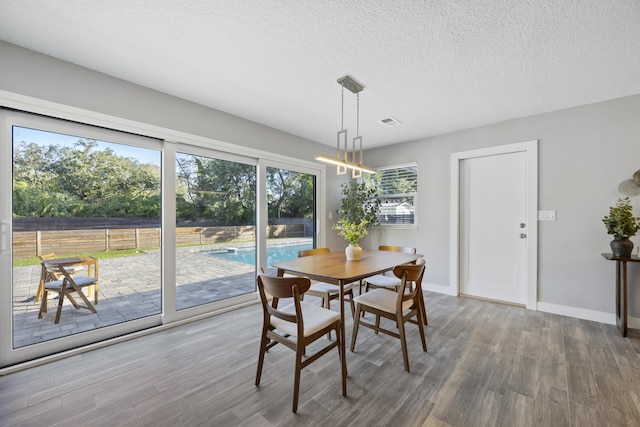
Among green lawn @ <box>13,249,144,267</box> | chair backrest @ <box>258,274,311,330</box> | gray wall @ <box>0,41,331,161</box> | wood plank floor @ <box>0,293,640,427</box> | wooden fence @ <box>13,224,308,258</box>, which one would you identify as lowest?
wood plank floor @ <box>0,293,640,427</box>

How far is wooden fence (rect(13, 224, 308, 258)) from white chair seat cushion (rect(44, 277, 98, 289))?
25cm

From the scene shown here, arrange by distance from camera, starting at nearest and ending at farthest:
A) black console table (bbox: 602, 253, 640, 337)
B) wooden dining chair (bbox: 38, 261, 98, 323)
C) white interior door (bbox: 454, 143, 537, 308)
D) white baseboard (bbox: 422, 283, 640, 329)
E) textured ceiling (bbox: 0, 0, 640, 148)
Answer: textured ceiling (bbox: 0, 0, 640, 148), wooden dining chair (bbox: 38, 261, 98, 323), black console table (bbox: 602, 253, 640, 337), white baseboard (bbox: 422, 283, 640, 329), white interior door (bbox: 454, 143, 537, 308)

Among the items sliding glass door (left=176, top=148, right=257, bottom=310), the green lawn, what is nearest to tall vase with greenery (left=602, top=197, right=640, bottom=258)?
sliding glass door (left=176, top=148, right=257, bottom=310)

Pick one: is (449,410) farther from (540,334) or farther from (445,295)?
(445,295)

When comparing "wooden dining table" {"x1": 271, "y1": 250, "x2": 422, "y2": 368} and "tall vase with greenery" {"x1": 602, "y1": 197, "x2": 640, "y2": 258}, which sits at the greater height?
"tall vase with greenery" {"x1": 602, "y1": 197, "x2": 640, "y2": 258}

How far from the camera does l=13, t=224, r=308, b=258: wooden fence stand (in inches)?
82.6

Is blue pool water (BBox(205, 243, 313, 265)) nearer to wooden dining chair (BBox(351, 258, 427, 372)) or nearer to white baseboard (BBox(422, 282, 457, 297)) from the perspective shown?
wooden dining chair (BBox(351, 258, 427, 372))

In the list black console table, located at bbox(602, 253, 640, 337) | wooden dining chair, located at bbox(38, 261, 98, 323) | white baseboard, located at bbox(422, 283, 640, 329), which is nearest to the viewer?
wooden dining chair, located at bbox(38, 261, 98, 323)

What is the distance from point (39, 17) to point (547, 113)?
495cm

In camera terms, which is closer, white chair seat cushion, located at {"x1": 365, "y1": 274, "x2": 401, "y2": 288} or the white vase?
the white vase

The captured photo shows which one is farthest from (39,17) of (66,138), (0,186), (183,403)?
(183,403)

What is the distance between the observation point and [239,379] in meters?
1.91

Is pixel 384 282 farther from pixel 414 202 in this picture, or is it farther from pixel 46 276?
pixel 46 276

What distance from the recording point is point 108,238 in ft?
8.14
